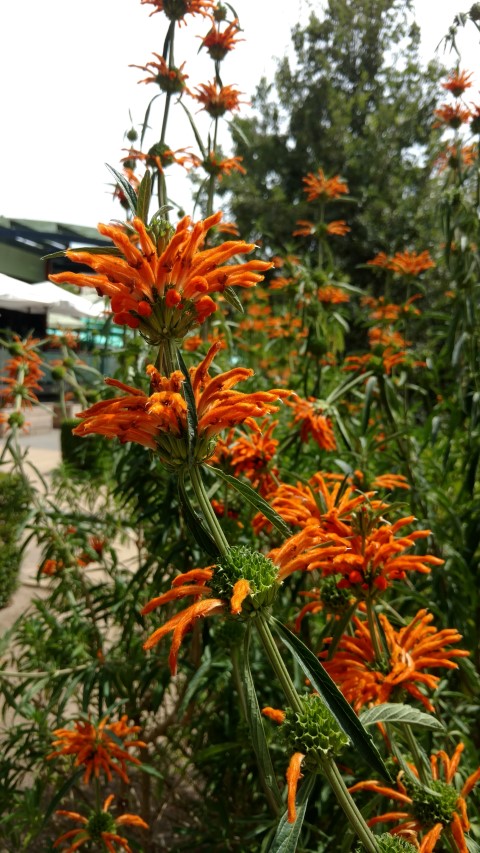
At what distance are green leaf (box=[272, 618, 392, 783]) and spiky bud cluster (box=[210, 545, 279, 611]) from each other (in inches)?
2.4

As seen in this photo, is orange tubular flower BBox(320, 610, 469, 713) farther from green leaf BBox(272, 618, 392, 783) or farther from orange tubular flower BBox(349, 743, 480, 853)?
green leaf BBox(272, 618, 392, 783)

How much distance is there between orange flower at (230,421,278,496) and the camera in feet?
4.27

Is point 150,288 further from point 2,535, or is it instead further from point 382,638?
point 2,535

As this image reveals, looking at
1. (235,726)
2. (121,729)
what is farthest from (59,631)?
(235,726)

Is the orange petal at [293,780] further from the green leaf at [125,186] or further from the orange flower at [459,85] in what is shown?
the orange flower at [459,85]

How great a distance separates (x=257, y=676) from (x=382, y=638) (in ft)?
1.90

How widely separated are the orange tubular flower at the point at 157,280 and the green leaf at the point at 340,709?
0.35 m

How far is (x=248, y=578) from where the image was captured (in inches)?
23.5

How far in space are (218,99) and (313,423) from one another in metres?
1.06

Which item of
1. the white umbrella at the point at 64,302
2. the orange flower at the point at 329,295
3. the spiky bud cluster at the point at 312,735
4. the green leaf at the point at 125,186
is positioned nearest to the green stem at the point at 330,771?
the spiky bud cluster at the point at 312,735

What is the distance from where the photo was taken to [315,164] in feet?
24.0

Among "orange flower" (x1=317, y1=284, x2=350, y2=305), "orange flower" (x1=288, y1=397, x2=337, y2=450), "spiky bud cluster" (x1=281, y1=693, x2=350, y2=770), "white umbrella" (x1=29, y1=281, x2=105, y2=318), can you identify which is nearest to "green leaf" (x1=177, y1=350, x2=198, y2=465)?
"spiky bud cluster" (x1=281, y1=693, x2=350, y2=770)

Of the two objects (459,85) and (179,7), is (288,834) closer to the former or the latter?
(179,7)

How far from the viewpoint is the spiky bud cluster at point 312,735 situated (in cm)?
60
